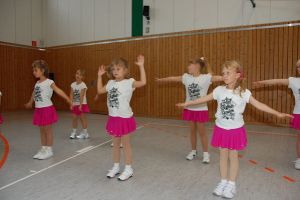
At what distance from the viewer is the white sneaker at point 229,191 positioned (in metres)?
3.03

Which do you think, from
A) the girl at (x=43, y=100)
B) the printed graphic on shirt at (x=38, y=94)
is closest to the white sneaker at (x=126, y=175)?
the girl at (x=43, y=100)

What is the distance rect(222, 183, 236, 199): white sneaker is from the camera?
9.94 ft

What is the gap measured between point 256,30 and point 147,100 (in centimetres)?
411

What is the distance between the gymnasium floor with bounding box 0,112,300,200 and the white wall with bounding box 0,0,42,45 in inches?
272

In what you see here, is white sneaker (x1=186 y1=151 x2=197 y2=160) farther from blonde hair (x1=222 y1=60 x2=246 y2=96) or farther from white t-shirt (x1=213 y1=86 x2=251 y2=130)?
blonde hair (x1=222 y1=60 x2=246 y2=96)

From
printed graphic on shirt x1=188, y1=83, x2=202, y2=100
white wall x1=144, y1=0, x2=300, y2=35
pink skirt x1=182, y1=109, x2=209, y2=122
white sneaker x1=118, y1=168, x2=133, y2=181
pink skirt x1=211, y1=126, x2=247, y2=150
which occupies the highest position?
white wall x1=144, y1=0, x2=300, y2=35

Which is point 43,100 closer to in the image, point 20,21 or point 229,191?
point 229,191

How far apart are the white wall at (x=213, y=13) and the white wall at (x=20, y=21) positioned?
549 centimetres

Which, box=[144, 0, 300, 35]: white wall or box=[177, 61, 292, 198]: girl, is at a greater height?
box=[144, 0, 300, 35]: white wall

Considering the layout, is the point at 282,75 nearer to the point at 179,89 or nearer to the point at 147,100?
the point at 179,89

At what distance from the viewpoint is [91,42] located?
444 inches

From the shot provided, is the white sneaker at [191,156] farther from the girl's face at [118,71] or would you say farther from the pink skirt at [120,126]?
the girl's face at [118,71]

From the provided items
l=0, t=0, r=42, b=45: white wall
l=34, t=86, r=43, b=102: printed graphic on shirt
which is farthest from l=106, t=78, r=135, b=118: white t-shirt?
l=0, t=0, r=42, b=45: white wall

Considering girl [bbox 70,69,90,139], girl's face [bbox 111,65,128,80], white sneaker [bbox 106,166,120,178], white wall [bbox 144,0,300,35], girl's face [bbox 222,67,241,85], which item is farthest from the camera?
white wall [bbox 144,0,300,35]
